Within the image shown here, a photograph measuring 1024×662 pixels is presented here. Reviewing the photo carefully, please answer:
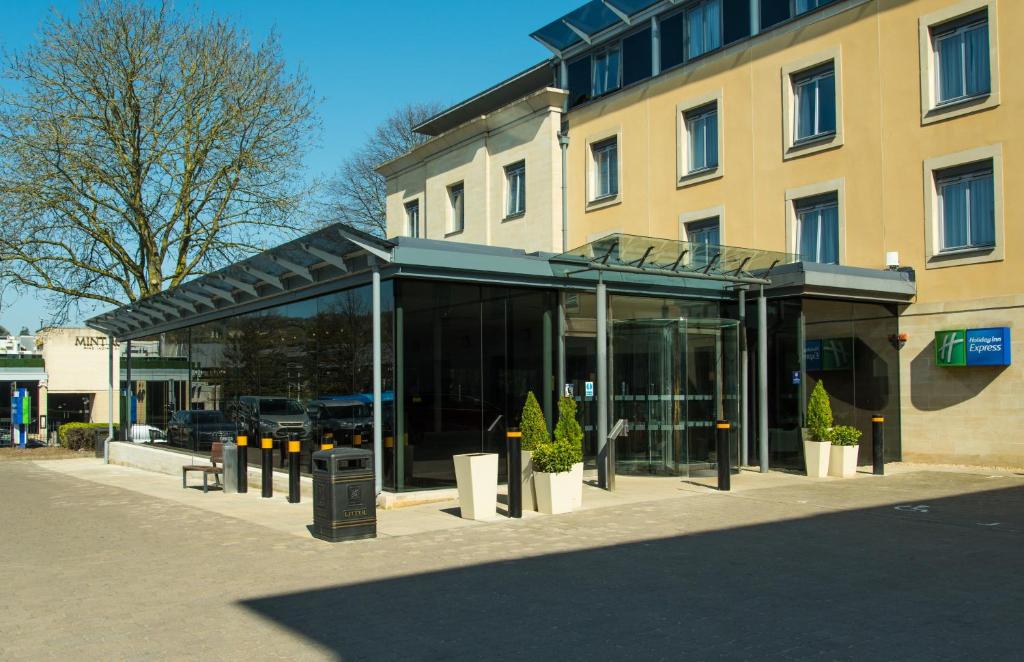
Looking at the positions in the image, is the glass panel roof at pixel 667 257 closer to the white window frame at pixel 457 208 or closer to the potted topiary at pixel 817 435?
the potted topiary at pixel 817 435

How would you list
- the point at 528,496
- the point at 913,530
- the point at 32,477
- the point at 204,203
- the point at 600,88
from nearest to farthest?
the point at 913,530, the point at 528,496, the point at 32,477, the point at 600,88, the point at 204,203

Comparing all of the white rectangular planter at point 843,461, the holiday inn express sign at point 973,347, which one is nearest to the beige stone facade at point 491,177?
the holiday inn express sign at point 973,347

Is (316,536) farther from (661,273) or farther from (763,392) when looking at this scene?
(763,392)

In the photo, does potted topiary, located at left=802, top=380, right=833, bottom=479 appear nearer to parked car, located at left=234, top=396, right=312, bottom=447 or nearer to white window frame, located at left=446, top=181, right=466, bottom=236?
parked car, located at left=234, top=396, right=312, bottom=447

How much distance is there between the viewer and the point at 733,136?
75.3ft

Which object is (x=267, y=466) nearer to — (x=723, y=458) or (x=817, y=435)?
(x=723, y=458)

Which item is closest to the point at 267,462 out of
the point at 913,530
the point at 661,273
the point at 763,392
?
the point at 661,273

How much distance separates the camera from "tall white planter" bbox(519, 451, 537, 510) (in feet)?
40.8

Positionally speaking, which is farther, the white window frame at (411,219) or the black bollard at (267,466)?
the white window frame at (411,219)

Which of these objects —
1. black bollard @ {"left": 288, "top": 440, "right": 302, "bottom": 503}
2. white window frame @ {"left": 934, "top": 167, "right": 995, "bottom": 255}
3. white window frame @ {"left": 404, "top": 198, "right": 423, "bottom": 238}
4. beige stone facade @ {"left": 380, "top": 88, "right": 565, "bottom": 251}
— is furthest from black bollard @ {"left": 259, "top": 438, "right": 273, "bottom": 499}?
white window frame @ {"left": 404, "top": 198, "right": 423, "bottom": 238}

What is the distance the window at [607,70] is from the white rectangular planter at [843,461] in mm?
14136

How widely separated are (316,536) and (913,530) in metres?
6.82

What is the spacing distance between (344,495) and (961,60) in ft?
49.7

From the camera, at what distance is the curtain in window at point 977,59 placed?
17984mm
